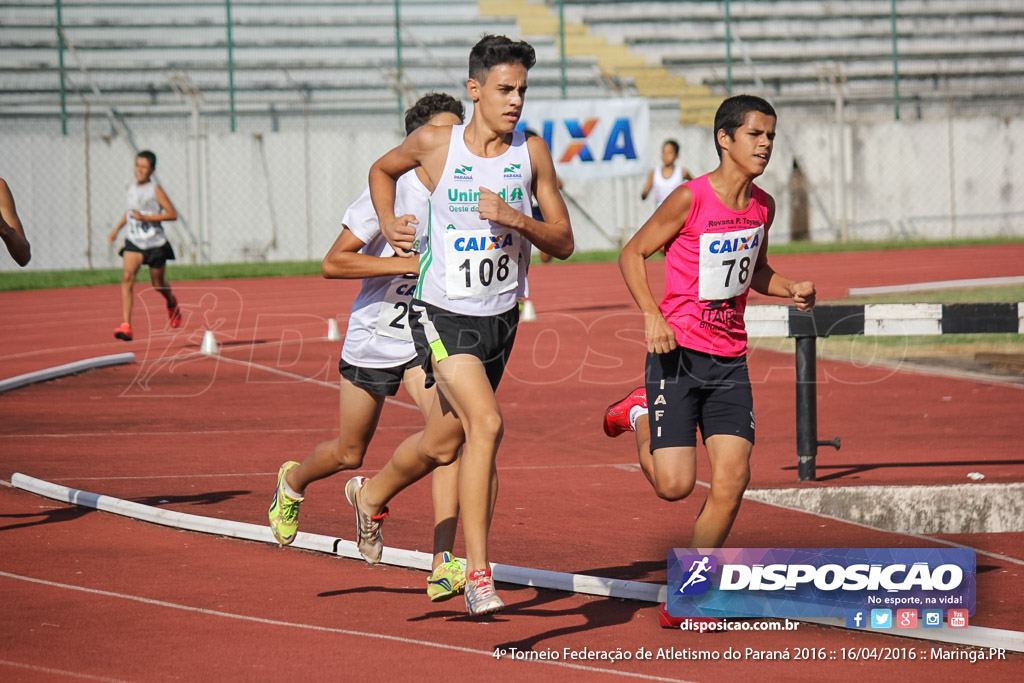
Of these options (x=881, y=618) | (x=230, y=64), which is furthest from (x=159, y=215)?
(x=230, y=64)

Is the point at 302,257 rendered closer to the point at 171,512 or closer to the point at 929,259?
the point at 929,259

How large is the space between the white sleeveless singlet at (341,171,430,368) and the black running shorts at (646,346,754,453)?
4.02 ft

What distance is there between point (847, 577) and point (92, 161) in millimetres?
24544

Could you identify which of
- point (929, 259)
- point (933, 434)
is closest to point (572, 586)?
point (933, 434)

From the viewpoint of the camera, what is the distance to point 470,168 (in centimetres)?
537

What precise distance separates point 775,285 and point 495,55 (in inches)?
60.5

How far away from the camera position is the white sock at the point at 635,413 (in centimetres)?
637

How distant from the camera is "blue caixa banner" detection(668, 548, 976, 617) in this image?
521 centimetres

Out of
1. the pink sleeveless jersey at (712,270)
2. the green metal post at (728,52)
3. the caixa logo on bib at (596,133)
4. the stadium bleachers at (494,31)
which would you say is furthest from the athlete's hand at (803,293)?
the green metal post at (728,52)

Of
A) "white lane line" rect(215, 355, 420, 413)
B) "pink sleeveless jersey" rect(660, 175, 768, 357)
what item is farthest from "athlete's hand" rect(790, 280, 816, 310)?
"white lane line" rect(215, 355, 420, 413)

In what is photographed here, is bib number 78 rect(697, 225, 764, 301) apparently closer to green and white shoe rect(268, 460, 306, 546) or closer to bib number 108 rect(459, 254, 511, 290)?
bib number 108 rect(459, 254, 511, 290)

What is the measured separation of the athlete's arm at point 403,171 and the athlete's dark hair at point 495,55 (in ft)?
0.89

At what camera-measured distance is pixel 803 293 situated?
5586 millimetres

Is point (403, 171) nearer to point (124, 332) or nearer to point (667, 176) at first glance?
point (124, 332)
